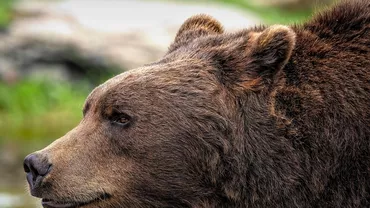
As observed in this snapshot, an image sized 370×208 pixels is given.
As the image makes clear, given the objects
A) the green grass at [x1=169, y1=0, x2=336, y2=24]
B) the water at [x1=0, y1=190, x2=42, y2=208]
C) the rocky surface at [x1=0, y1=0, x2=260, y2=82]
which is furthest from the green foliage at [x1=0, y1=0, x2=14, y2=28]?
the water at [x1=0, y1=190, x2=42, y2=208]

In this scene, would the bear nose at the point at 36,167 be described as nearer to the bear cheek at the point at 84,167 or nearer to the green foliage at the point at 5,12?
the bear cheek at the point at 84,167

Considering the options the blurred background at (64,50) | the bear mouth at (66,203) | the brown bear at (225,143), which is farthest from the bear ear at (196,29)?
the blurred background at (64,50)

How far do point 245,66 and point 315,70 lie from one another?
423 mm

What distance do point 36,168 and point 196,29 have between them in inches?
58.1

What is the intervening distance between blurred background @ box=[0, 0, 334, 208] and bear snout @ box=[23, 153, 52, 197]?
793 centimetres

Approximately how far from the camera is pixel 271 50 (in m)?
5.45

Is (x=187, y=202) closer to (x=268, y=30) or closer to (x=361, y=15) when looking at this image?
(x=268, y=30)

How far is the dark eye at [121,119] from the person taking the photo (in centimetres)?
545

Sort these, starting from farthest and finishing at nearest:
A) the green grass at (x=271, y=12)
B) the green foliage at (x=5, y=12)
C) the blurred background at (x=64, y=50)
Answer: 1. the green grass at (x=271, y=12)
2. the green foliage at (x=5, y=12)
3. the blurred background at (x=64, y=50)

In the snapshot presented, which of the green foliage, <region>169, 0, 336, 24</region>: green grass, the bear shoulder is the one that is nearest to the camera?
the bear shoulder

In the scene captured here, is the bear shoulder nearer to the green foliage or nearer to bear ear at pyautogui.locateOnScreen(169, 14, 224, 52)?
bear ear at pyautogui.locateOnScreen(169, 14, 224, 52)

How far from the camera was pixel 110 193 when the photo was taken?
5.39 m

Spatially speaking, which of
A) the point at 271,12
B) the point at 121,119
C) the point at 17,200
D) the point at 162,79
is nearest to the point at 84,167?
the point at 121,119

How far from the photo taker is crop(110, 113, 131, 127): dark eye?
5.45 meters
